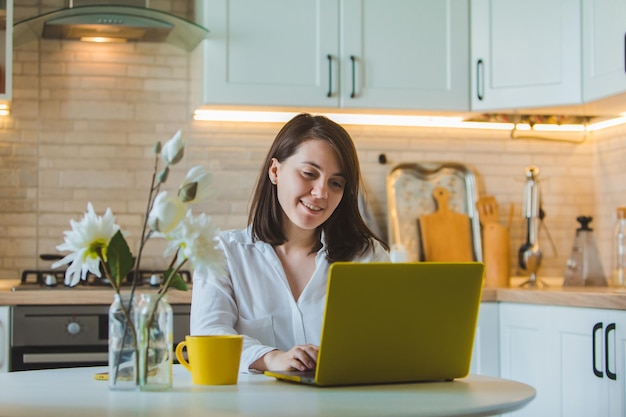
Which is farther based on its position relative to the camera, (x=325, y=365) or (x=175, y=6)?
(x=175, y=6)

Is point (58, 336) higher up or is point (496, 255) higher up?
point (496, 255)

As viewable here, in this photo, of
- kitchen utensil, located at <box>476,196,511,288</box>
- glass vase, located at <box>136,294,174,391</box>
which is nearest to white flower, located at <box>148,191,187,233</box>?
glass vase, located at <box>136,294,174,391</box>

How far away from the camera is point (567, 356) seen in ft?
10.8

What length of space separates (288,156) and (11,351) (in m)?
1.43

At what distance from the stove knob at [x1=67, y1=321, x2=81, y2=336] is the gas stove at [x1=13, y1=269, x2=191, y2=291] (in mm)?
156

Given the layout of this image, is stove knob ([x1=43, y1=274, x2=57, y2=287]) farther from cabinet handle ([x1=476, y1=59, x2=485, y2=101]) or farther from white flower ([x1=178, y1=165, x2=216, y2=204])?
white flower ([x1=178, y1=165, x2=216, y2=204])

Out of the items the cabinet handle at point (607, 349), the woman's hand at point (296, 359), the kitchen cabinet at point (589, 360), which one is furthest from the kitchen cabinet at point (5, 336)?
the cabinet handle at point (607, 349)

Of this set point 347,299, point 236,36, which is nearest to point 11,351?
point 236,36

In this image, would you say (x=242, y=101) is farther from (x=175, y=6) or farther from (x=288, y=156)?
(x=288, y=156)

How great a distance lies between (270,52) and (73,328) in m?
1.27

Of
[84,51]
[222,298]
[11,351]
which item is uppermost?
[84,51]

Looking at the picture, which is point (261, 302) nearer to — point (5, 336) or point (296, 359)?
point (296, 359)

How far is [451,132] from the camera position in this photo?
4254 millimetres

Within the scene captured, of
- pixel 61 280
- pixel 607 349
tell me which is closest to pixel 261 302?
pixel 607 349
